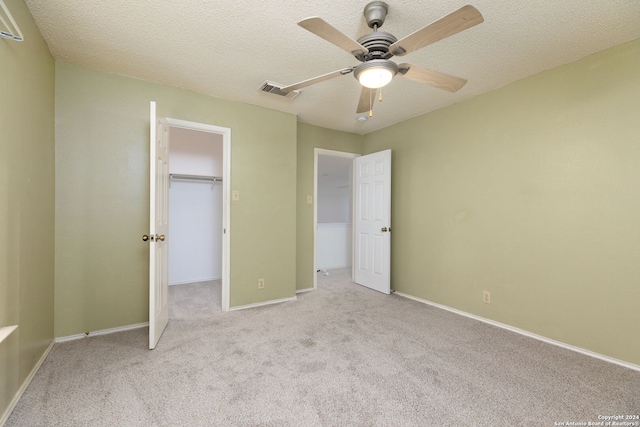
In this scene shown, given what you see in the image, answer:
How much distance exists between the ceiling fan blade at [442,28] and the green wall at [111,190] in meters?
2.16

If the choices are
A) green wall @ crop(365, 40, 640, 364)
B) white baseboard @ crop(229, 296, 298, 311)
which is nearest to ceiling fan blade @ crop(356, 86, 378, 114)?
green wall @ crop(365, 40, 640, 364)

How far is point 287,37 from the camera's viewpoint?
1951mm

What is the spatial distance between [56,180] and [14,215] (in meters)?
0.89

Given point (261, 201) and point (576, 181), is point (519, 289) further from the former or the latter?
point (261, 201)

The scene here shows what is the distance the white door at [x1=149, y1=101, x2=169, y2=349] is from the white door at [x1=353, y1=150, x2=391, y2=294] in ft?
8.65

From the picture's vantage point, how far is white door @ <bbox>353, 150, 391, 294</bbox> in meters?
3.76

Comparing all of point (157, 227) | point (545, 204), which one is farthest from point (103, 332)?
point (545, 204)

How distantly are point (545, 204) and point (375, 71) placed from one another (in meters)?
2.02

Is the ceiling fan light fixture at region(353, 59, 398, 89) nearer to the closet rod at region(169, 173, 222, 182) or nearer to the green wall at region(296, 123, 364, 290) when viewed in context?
the green wall at region(296, 123, 364, 290)

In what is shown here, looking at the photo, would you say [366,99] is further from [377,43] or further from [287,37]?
[287,37]

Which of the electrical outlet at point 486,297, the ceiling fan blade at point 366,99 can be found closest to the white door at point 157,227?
the ceiling fan blade at point 366,99

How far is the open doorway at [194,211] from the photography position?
4020mm

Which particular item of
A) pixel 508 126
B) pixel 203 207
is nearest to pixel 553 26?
pixel 508 126

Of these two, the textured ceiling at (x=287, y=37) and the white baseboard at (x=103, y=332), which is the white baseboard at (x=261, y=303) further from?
the textured ceiling at (x=287, y=37)
